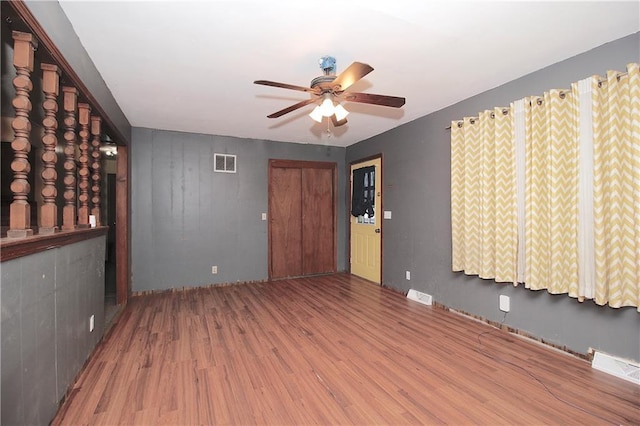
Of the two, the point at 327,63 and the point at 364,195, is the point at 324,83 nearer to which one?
the point at 327,63

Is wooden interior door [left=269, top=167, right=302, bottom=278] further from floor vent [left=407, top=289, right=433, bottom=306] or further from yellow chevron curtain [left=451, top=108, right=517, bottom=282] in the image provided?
yellow chevron curtain [left=451, top=108, right=517, bottom=282]

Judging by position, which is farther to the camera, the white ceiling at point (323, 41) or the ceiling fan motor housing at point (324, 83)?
the ceiling fan motor housing at point (324, 83)

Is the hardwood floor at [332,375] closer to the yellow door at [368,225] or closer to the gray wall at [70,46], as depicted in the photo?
the yellow door at [368,225]

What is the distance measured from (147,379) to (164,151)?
10.9 feet

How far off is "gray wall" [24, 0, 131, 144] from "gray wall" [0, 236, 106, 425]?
3.96 feet

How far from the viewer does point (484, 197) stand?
2930 millimetres

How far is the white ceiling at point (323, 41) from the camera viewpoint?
5.82 feet

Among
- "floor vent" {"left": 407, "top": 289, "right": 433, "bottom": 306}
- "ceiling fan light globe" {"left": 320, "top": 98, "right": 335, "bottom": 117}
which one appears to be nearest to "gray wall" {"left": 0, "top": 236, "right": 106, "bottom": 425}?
"ceiling fan light globe" {"left": 320, "top": 98, "right": 335, "bottom": 117}

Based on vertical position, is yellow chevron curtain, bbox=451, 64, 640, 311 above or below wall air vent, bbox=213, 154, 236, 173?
below

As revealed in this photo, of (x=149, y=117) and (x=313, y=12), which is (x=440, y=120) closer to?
(x=313, y=12)

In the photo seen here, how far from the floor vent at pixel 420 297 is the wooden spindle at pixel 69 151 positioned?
372 cm

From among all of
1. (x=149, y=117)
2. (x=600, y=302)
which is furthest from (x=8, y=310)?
(x=600, y=302)

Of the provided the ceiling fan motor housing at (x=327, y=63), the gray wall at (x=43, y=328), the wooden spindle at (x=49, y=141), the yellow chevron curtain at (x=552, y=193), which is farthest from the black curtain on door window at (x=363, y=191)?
the wooden spindle at (x=49, y=141)

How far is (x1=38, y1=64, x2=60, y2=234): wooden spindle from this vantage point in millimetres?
1668
